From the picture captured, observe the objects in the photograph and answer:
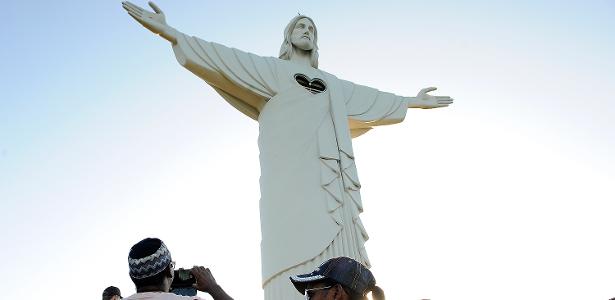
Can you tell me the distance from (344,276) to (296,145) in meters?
4.80

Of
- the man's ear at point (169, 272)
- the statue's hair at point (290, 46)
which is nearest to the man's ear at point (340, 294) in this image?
the man's ear at point (169, 272)

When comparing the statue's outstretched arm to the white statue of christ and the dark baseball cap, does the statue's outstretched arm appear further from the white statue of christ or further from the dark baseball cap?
the dark baseball cap

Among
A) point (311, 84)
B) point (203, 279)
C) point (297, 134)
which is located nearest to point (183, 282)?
point (203, 279)

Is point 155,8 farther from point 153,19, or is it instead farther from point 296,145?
point 296,145

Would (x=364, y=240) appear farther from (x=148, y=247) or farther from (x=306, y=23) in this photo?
(x=148, y=247)

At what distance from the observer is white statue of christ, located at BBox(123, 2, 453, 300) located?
6.50 metres

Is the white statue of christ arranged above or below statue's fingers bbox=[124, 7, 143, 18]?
below

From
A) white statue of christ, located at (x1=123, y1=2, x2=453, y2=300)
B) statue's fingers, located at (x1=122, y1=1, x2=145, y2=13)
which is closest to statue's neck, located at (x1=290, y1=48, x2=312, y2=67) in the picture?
white statue of christ, located at (x1=123, y1=2, x2=453, y2=300)

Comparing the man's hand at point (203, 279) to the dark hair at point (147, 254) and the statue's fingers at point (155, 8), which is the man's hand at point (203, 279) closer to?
the dark hair at point (147, 254)

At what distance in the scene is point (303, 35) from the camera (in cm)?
883

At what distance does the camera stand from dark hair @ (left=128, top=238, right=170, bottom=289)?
0.95ft

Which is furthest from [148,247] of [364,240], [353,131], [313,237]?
[353,131]

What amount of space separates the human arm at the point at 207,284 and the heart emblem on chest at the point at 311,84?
5.24 m

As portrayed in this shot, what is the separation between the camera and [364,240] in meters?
6.86
